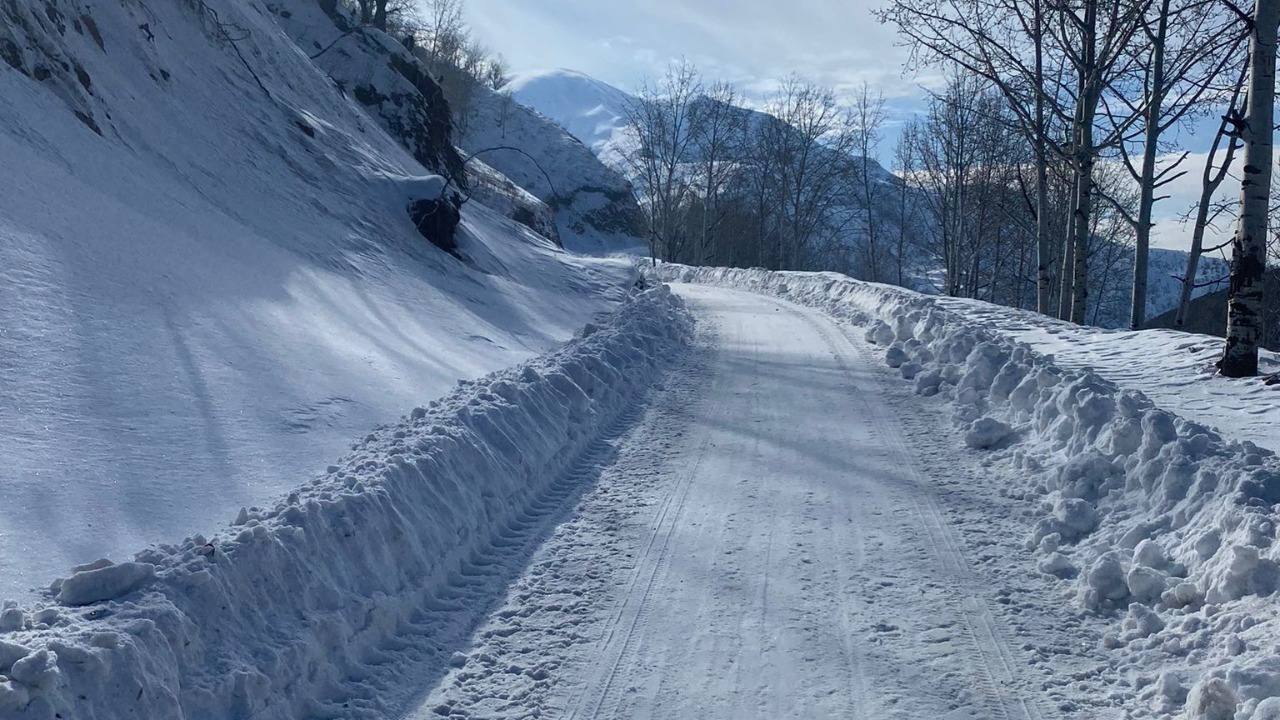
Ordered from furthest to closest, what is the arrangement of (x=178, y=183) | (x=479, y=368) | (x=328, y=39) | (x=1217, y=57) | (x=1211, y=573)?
(x=328, y=39) → (x=1217, y=57) → (x=178, y=183) → (x=479, y=368) → (x=1211, y=573)

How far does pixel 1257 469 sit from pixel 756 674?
323cm

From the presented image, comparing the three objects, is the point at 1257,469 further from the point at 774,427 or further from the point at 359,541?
the point at 359,541

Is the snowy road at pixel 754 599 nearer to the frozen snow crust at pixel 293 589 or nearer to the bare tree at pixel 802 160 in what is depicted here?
the frozen snow crust at pixel 293 589

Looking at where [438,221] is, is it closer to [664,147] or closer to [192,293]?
[192,293]

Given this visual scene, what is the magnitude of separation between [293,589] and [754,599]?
2.35 meters

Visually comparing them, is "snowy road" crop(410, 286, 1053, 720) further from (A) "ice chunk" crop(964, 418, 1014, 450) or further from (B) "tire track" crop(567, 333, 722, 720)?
(A) "ice chunk" crop(964, 418, 1014, 450)

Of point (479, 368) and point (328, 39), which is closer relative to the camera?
point (479, 368)

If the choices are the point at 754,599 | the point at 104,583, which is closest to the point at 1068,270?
the point at 754,599

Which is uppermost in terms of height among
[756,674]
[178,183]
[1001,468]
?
[178,183]

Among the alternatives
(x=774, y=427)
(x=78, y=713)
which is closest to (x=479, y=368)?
(x=774, y=427)

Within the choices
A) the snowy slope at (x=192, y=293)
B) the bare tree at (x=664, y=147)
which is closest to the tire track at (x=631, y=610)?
the snowy slope at (x=192, y=293)

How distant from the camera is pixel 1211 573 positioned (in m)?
4.59

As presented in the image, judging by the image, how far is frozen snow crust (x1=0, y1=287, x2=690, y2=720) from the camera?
324cm

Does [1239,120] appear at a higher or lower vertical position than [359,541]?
higher
